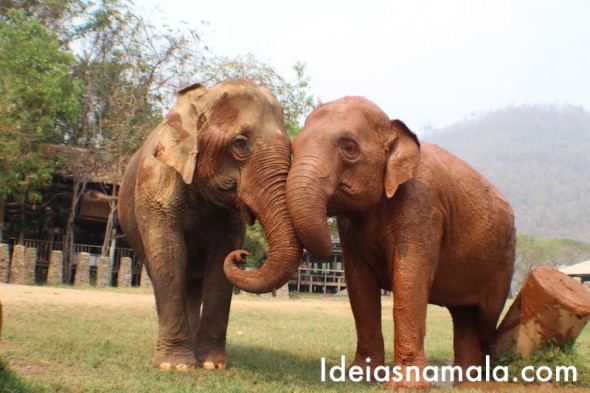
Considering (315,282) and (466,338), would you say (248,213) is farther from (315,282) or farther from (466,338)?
(315,282)

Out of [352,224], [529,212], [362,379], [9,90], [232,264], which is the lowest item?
[362,379]

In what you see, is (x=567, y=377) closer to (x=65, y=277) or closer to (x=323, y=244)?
(x=323, y=244)

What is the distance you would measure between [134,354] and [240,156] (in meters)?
2.75

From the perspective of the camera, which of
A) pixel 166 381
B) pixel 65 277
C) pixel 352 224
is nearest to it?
pixel 166 381

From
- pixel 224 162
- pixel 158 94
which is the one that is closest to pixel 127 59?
pixel 158 94

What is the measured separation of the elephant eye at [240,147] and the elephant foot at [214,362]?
2129 millimetres

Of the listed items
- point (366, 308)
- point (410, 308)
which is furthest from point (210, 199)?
point (410, 308)

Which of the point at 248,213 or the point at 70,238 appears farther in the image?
the point at 70,238

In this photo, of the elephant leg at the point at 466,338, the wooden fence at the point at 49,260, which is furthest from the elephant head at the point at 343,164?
the wooden fence at the point at 49,260

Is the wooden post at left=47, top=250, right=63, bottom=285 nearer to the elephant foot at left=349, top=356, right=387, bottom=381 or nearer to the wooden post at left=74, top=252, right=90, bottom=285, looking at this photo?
the wooden post at left=74, top=252, right=90, bottom=285

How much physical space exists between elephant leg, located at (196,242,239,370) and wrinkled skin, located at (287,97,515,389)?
1322mm

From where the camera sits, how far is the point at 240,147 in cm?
538

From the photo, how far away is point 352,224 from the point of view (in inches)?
230

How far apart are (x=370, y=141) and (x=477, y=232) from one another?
66.3 inches
